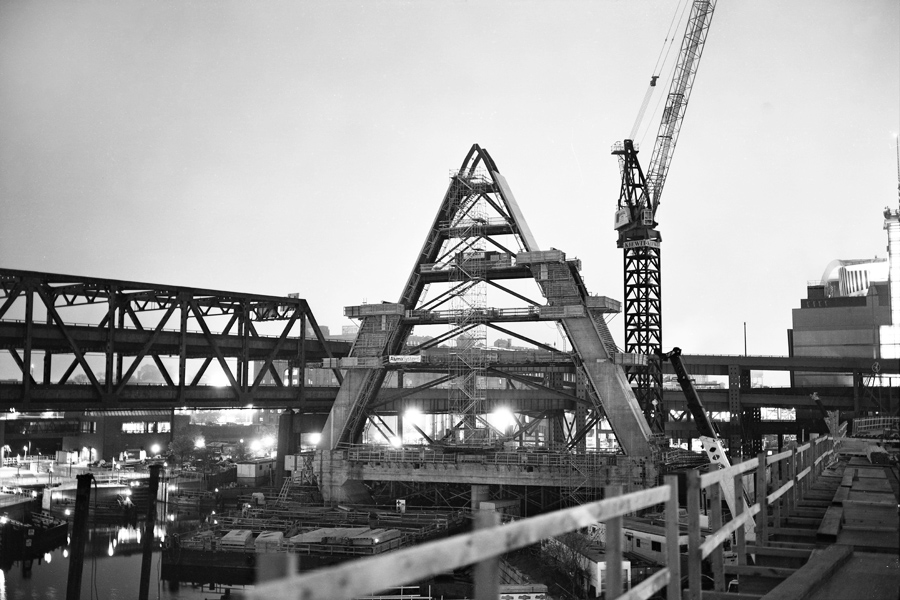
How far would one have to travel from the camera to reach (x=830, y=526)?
12.0 m

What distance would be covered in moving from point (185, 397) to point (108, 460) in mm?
51685

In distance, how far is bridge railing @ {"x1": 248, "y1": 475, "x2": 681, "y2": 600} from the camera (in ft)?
9.64

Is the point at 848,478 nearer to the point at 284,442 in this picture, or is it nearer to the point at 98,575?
the point at 98,575

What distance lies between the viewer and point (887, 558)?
960 centimetres

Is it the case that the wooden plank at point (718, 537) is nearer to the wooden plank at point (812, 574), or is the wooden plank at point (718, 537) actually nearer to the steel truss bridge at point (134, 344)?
the wooden plank at point (812, 574)

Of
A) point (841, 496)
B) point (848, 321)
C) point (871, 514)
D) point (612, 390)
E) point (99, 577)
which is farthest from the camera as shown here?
point (848, 321)

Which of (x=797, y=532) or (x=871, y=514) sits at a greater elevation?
(x=871, y=514)

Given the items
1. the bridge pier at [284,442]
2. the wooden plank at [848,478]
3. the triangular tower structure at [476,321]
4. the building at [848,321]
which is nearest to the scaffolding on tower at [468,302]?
the triangular tower structure at [476,321]

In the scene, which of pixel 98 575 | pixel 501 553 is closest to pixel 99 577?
pixel 98 575

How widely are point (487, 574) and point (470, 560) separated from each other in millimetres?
509

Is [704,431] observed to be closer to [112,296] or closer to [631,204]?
[631,204]

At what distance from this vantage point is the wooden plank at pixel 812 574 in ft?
24.6

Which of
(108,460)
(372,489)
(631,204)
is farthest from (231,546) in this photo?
(108,460)

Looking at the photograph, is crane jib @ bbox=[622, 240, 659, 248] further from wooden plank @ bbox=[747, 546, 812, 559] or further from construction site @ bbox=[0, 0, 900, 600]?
wooden plank @ bbox=[747, 546, 812, 559]
